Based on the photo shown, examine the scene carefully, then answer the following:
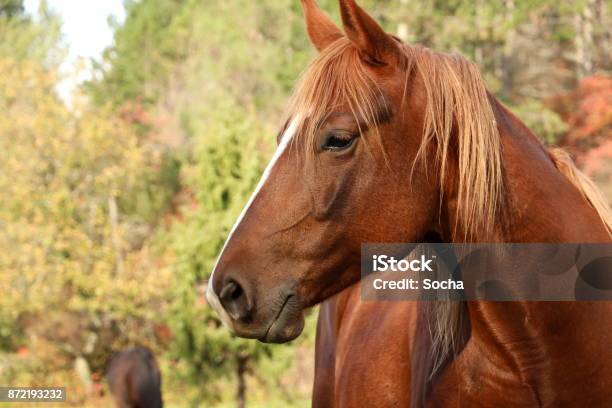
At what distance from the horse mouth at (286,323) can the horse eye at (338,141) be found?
475mm

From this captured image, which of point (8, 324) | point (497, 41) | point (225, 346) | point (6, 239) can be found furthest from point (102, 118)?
point (497, 41)

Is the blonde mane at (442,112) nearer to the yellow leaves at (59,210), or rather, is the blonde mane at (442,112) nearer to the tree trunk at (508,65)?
the yellow leaves at (59,210)

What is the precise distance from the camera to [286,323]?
2453mm

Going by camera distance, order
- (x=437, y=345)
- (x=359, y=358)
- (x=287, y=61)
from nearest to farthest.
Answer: (x=437, y=345)
(x=359, y=358)
(x=287, y=61)

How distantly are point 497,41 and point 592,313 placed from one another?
23.4m

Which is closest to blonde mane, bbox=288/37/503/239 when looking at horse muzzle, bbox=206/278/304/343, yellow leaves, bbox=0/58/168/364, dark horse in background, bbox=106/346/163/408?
horse muzzle, bbox=206/278/304/343

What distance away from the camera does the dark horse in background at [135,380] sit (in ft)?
34.3

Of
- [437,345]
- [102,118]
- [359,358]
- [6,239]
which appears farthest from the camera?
[102,118]

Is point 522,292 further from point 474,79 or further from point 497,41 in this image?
point 497,41

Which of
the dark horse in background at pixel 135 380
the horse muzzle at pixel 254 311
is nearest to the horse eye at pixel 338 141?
the horse muzzle at pixel 254 311

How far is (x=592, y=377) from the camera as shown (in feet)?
8.26

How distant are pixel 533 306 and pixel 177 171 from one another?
96.3 ft

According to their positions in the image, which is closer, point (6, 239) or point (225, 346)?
point (225, 346)

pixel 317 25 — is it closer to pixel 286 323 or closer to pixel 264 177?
pixel 264 177
